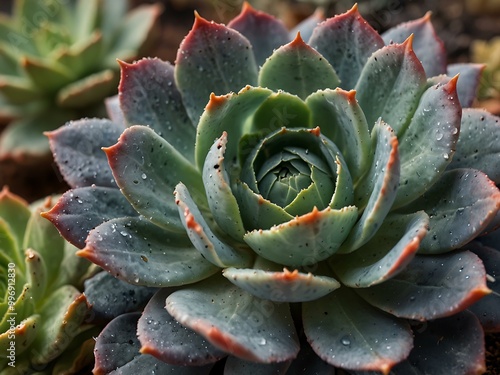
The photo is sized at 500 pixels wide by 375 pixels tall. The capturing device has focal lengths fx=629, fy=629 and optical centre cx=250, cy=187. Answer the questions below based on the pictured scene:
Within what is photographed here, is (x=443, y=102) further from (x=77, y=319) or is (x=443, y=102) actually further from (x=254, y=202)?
(x=77, y=319)

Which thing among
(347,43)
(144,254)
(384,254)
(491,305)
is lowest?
(491,305)

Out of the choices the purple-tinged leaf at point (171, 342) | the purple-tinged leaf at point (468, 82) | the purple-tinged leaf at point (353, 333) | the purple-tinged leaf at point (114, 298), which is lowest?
the purple-tinged leaf at point (353, 333)

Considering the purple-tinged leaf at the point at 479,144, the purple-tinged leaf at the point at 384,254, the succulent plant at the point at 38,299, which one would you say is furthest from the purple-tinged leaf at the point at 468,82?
the succulent plant at the point at 38,299

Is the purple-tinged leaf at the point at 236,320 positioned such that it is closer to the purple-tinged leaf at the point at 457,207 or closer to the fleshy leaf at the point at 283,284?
the fleshy leaf at the point at 283,284

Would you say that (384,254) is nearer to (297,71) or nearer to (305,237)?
(305,237)

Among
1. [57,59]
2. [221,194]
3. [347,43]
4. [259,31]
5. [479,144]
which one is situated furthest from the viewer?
[57,59]

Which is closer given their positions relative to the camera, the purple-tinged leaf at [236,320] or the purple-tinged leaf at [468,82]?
the purple-tinged leaf at [236,320]

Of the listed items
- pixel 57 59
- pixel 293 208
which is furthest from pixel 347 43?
pixel 57 59
